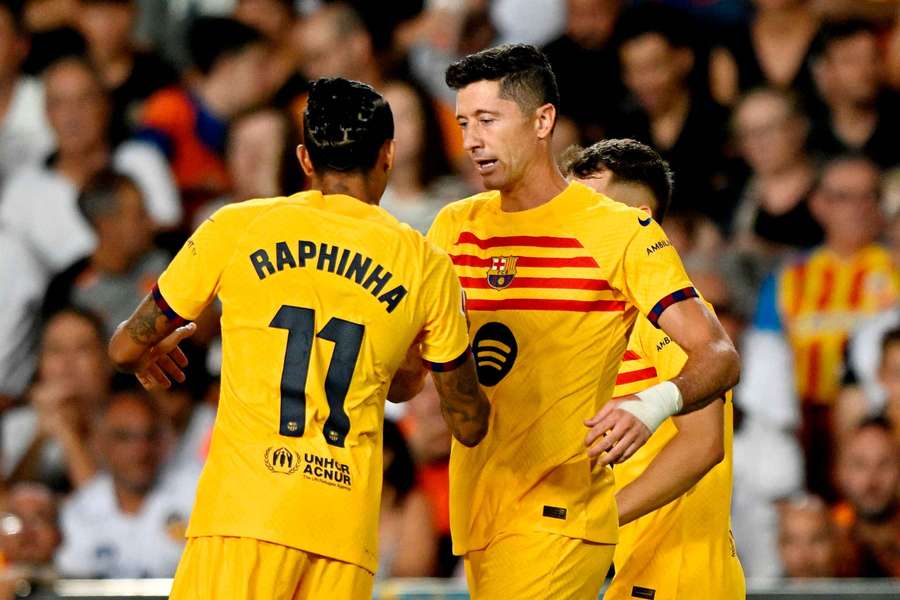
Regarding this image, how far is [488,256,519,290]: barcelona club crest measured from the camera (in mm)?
4094

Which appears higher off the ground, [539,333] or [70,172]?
[70,172]

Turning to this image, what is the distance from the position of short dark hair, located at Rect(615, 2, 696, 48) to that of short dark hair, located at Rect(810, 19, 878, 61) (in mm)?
758

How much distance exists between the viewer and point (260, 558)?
11.3 ft

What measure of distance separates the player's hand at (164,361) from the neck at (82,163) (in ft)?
18.5

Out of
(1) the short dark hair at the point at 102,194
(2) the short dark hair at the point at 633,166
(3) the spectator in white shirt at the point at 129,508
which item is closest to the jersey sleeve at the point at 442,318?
(2) the short dark hair at the point at 633,166

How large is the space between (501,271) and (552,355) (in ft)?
0.98

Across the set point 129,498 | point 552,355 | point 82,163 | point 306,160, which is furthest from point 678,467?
point 82,163

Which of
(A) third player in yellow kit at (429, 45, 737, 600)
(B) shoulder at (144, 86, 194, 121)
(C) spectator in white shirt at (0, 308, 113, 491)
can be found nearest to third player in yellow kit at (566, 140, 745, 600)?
(A) third player in yellow kit at (429, 45, 737, 600)

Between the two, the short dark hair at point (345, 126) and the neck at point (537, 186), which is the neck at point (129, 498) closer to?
the neck at point (537, 186)

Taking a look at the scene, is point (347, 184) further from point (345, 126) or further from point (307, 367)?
point (307, 367)

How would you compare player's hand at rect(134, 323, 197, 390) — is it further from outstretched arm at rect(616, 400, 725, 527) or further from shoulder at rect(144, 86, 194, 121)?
shoulder at rect(144, 86, 194, 121)

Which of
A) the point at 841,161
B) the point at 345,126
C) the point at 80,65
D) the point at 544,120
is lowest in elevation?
the point at 345,126

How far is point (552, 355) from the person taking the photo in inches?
158

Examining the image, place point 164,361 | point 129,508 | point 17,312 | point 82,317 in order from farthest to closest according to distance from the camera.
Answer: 1. point 17,312
2. point 82,317
3. point 129,508
4. point 164,361
